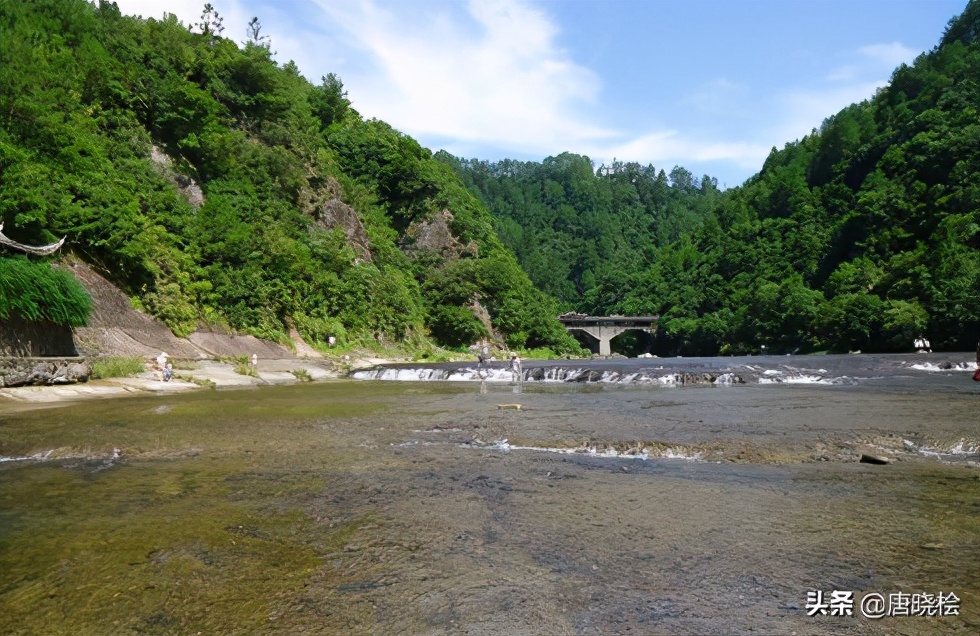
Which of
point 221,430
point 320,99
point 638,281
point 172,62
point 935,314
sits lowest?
point 221,430

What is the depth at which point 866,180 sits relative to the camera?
88375 millimetres

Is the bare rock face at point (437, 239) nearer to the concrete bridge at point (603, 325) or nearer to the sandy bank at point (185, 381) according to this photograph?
the concrete bridge at point (603, 325)

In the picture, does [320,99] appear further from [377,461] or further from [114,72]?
[377,461]

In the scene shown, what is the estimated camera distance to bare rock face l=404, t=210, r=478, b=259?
86.5 metres

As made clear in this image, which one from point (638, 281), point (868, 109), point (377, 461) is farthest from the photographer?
point (638, 281)

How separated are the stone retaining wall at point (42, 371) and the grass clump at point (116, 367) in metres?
0.69

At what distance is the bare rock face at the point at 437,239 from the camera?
86500mm

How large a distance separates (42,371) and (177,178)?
2839 cm

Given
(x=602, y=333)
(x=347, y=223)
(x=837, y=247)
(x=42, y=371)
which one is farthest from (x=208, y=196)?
(x=837, y=247)

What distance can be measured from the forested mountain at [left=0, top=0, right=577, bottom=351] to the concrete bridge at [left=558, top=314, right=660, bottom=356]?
70.9ft

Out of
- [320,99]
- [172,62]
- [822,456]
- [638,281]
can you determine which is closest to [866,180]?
[638,281]

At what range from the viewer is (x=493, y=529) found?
5832 millimetres

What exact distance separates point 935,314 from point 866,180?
1463 inches

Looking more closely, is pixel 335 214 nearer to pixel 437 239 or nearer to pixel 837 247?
pixel 437 239
